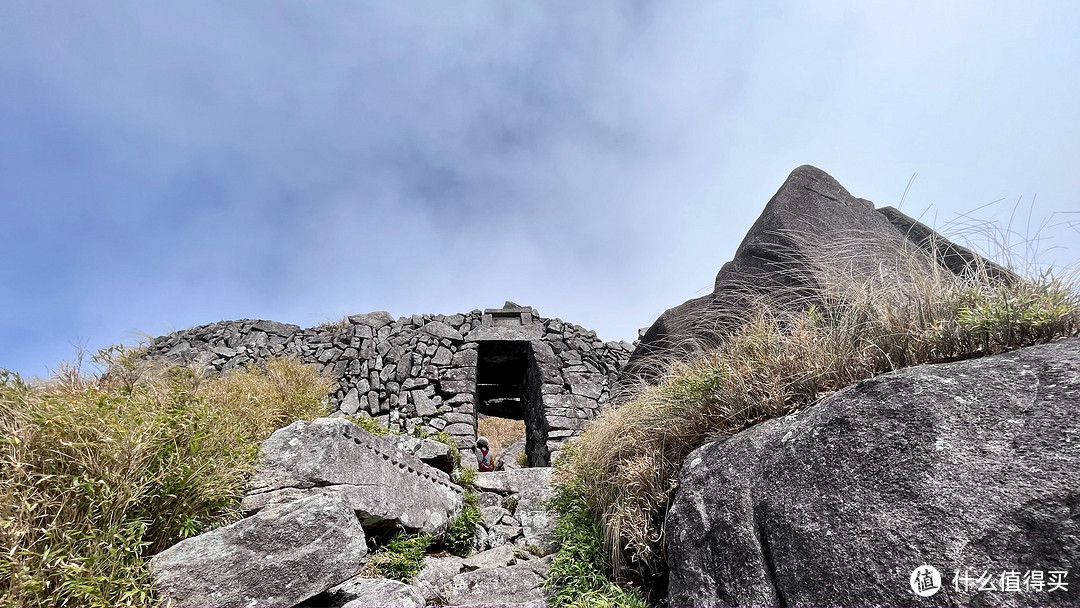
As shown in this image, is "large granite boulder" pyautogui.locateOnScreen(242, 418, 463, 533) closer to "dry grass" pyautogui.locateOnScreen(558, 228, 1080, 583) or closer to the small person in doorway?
"dry grass" pyautogui.locateOnScreen(558, 228, 1080, 583)

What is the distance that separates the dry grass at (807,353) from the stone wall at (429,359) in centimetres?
479

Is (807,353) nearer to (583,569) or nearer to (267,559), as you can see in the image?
(583,569)

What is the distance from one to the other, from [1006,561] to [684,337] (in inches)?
121

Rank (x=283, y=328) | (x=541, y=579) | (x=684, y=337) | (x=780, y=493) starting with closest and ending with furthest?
(x=780, y=493), (x=541, y=579), (x=684, y=337), (x=283, y=328)

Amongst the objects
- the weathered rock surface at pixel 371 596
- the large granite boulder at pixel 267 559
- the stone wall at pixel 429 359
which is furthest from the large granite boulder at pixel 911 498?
the stone wall at pixel 429 359

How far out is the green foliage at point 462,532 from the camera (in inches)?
156

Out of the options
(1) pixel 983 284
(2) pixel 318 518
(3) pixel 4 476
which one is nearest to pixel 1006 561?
(1) pixel 983 284

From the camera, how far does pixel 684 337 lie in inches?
182

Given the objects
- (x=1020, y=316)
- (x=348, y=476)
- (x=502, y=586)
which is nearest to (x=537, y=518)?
(x=502, y=586)

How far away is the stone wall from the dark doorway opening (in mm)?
56

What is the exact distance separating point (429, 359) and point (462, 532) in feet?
16.7

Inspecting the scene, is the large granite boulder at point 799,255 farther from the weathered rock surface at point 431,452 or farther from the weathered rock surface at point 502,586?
the weathered rock surface at point 431,452

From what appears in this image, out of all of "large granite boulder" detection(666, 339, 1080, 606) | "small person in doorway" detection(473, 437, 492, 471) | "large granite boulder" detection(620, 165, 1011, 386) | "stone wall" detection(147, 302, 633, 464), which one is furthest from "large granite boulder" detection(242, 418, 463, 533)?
"stone wall" detection(147, 302, 633, 464)

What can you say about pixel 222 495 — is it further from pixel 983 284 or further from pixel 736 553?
pixel 983 284
